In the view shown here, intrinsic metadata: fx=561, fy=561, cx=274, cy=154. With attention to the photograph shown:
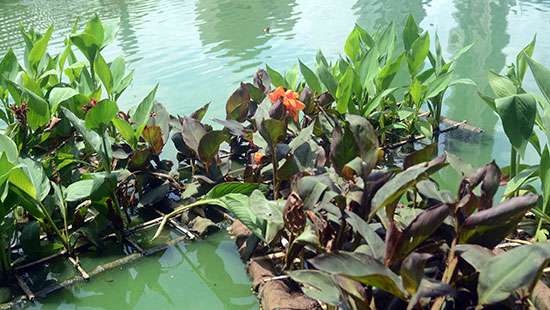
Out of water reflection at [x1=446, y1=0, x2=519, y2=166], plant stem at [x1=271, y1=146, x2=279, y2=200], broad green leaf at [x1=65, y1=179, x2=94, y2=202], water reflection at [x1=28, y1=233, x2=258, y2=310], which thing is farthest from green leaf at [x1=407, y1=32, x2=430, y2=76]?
broad green leaf at [x1=65, y1=179, x2=94, y2=202]

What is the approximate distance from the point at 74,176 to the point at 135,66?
2.44 metres

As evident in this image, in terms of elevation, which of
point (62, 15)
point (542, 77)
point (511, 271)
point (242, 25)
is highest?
point (542, 77)

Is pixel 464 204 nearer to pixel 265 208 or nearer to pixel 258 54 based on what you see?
pixel 265 208

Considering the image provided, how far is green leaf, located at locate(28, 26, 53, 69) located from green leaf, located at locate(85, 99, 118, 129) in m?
0.65

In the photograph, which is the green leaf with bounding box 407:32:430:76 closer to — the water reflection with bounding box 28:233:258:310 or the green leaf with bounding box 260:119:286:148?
the green leaf with bounding box 260:119:286:148

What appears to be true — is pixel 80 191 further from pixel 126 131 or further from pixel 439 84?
pixel 439 84

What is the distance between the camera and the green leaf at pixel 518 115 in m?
1.34

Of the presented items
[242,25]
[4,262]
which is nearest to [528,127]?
[4,262]

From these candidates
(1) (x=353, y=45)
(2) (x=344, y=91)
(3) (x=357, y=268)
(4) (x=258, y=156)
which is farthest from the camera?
(1) (x=353, y=45)

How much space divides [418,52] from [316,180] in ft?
4.18

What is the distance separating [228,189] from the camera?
1761 mm

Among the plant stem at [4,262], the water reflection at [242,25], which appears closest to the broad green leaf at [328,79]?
the plant stem at [4,262]

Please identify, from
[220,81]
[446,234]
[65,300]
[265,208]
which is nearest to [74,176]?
[65,300]

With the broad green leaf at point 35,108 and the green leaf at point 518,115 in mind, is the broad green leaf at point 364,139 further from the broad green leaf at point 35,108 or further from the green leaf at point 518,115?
the broad green leaf at point 35,108
